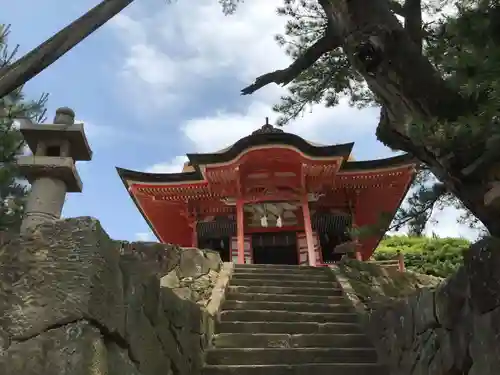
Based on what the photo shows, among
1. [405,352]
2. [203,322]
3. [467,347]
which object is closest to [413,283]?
[405,352]

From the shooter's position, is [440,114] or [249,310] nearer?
[440,114]

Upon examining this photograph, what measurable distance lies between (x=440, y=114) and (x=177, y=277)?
5.34m

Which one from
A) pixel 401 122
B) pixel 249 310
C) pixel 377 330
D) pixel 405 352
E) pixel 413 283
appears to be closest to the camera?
pixel 401 122

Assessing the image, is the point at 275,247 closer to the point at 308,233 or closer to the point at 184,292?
the point at 308,233

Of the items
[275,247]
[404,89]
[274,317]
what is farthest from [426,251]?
[404,89]

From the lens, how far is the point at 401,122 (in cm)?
397

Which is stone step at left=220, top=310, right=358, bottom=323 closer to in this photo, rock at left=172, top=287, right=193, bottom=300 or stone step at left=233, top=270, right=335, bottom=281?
rock at left=172, top=287, right=193, bottom=300

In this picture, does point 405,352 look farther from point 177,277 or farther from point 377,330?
point 177,277

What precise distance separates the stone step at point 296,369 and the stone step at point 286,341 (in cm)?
60

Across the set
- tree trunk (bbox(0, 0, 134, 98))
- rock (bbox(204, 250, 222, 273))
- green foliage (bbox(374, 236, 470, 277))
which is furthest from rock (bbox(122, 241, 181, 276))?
green foliage (bbox(374, 236, 470, 277))

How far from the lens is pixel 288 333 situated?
561 cm

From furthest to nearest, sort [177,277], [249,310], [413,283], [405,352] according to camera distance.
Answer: [413,283] < [177,277] < [249,310] < [405,352]

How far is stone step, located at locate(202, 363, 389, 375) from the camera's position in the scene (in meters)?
4.55

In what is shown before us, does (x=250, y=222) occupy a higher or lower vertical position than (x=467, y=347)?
higher
